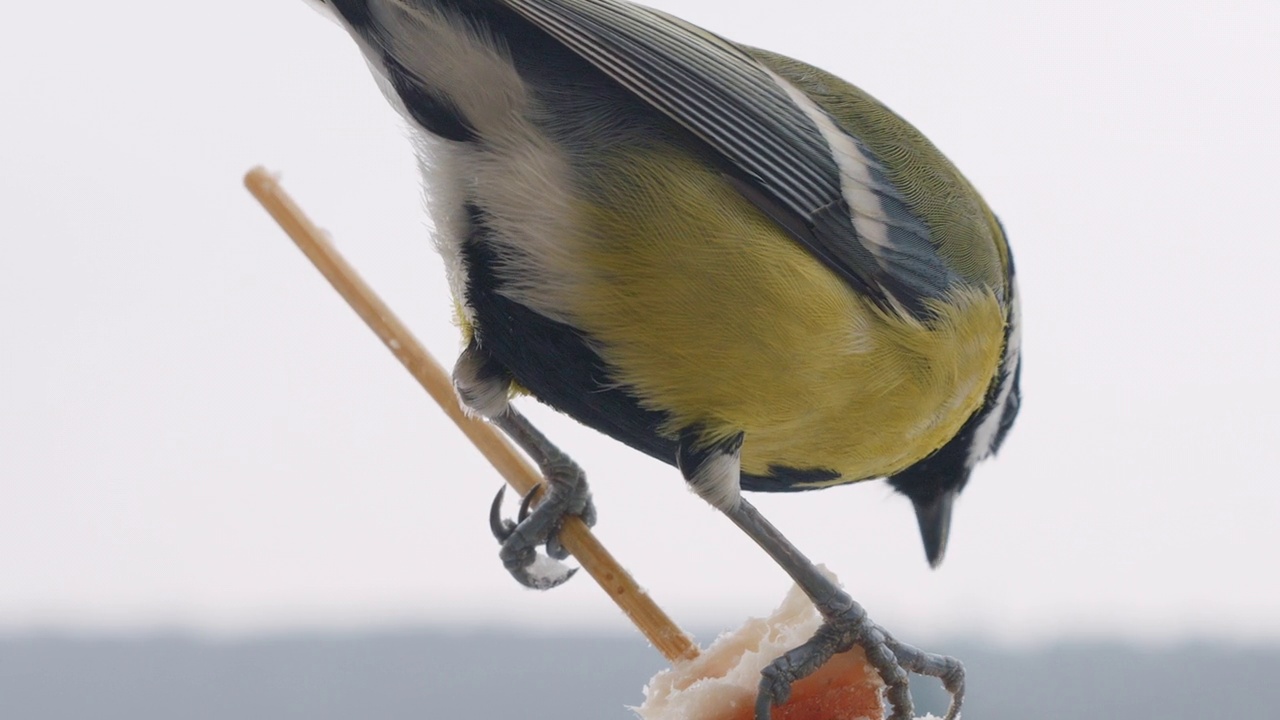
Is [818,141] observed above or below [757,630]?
above

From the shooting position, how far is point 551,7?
2.57 ft

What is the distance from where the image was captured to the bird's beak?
3.37 feet

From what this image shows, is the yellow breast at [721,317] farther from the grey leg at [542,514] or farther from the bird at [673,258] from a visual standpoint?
the grey leg at [542,514]

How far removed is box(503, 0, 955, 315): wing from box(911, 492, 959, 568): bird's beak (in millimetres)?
209

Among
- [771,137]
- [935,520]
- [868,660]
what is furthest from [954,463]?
[771,137]

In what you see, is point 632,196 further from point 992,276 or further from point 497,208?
point 992,276

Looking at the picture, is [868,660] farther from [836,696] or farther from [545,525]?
[545,525]

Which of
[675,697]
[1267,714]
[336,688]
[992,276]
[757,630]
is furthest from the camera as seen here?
[336,688]

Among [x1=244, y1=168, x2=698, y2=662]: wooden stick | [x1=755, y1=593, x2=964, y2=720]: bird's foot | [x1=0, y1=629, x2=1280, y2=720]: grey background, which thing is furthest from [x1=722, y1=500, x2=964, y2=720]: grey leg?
[x1=0, y1=629, x2=1280, y2=720]: grey background

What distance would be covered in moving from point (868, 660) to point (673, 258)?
0.32m

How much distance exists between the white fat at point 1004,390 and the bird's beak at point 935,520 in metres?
0.04

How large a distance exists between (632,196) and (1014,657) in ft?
2.37

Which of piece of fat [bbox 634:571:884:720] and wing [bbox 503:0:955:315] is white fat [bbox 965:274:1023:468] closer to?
wing [bbox 503:0:955:315]

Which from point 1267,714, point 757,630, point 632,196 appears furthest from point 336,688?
point 1267,714
